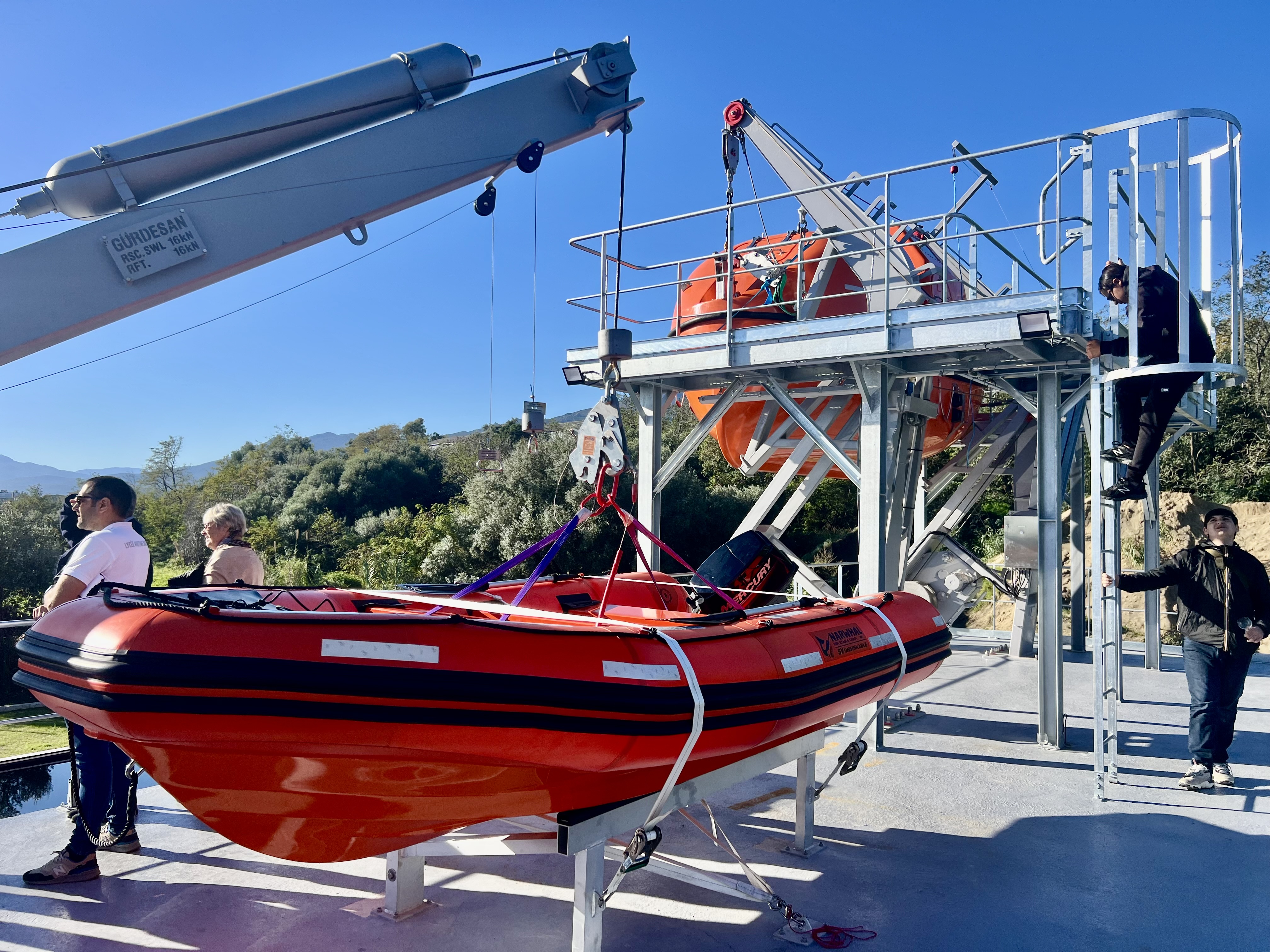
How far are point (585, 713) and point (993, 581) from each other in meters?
5.81

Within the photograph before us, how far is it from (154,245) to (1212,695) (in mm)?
5639

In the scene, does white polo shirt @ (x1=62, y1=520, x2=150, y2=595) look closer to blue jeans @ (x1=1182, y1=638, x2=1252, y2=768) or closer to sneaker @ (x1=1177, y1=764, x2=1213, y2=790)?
blue jeans @ (x1=1182, y1=638, x2=1252, y2=768)

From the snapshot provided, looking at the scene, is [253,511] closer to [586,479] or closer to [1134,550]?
[1134,550]

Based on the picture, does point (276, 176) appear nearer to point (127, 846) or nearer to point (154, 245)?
point (154, 245)

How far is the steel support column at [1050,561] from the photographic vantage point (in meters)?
5.10

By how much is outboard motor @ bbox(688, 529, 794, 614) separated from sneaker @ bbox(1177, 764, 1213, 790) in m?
2.32

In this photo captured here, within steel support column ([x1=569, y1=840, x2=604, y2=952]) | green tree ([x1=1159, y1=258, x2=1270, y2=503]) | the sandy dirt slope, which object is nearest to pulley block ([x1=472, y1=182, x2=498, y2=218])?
steel support column ([x1=569, y1=840, x2=604, y2=952])

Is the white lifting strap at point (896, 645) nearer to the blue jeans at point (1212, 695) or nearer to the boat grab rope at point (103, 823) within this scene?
the blue jeans at point (1212, 695)

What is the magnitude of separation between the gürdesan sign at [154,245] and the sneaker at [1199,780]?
559 centimetres

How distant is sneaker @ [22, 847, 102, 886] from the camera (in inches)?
122

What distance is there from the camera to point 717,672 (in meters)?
2.77

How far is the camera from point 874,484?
5.19 metres

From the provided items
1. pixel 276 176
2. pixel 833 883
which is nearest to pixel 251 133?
pixel 276 176

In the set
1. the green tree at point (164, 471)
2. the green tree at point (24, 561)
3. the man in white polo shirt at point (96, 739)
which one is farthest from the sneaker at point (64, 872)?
the green tree at point (164, 471)
